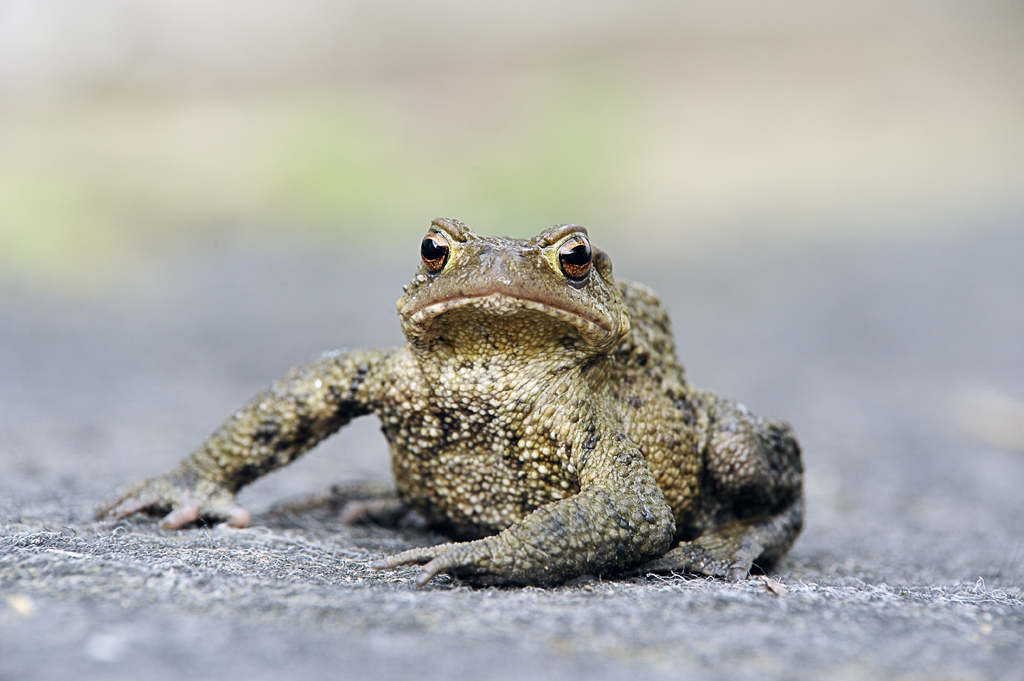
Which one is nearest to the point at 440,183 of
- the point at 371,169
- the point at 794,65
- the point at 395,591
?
the point at 371,169

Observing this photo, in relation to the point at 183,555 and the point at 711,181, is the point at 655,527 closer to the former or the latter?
the point at 183,555

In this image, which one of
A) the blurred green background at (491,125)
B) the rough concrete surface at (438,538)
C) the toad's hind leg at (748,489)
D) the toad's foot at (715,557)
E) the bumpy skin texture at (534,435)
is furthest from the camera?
the blurred green background at (491,125)

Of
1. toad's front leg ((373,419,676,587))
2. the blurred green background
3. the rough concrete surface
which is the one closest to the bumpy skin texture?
toad's front leg ((373,419,676,587))

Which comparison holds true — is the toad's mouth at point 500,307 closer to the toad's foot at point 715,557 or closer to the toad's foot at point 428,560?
the toad's foot at point 428,560

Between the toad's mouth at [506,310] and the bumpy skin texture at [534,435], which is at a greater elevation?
the toad's mouth at [506,310]

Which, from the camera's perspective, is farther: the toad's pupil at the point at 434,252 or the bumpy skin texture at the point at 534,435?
the toad's pupil at the point at 434,252

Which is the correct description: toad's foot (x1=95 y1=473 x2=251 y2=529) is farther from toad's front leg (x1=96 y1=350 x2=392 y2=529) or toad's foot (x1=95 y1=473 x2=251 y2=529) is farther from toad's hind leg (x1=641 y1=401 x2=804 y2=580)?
toad's hind leg (x1=641 y1=401 x2=804 y2=580)

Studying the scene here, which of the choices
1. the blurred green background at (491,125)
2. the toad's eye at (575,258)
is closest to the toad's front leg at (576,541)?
the toad's eye at (575,258)
